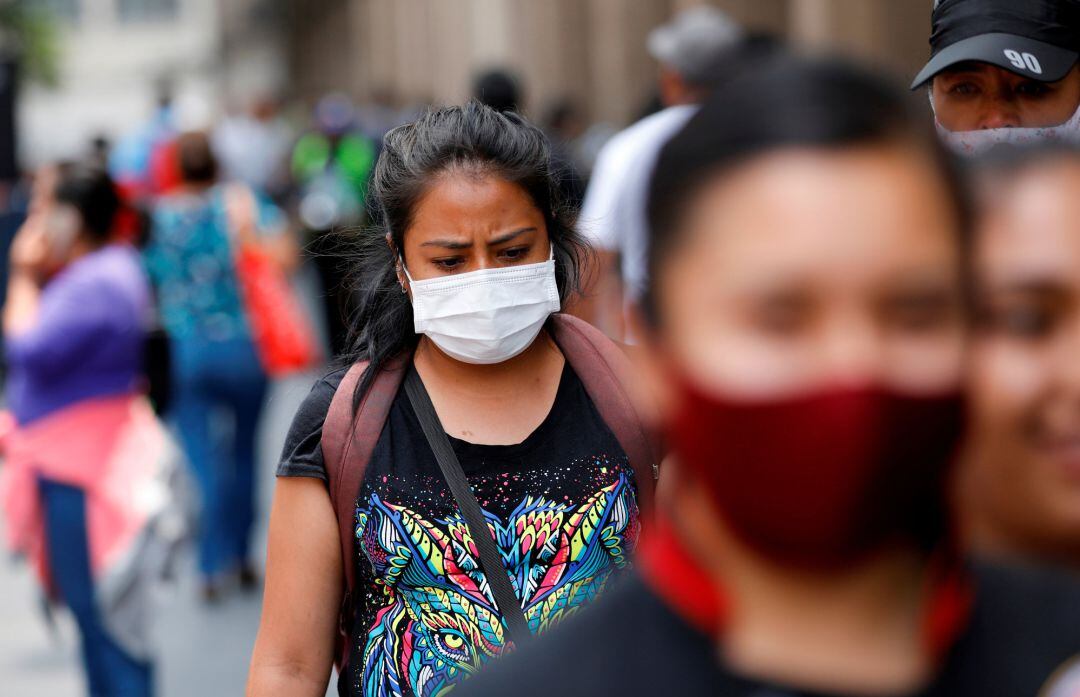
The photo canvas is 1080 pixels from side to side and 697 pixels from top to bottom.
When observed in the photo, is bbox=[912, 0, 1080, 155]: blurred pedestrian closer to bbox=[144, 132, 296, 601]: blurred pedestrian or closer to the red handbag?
the red handbag

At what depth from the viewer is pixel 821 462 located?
1.07 meters

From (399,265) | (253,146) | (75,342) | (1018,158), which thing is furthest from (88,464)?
(253,146)

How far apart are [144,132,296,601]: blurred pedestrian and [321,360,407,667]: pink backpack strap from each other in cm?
451

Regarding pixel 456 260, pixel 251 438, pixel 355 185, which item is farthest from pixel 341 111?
pixel 456 260

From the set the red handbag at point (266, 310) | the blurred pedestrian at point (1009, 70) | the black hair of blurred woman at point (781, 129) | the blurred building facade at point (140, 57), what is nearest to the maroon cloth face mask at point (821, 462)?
the black hair of blurred woman at point (781, 129)

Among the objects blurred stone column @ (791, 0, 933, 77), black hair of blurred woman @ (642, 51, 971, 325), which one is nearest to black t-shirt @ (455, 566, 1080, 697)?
black hair of blurred woman @ (642, 51, 971, 325)

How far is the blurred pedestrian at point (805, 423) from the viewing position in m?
1.08

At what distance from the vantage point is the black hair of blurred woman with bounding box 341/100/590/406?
287cm

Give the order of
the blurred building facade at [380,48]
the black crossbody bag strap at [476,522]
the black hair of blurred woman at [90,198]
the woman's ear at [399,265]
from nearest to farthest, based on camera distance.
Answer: the black crossbody bag strap at [476,522] → the woman's ear at [399,265] → the black hair of blurred woman at [90,198] → the blurred building facade at [380,48]

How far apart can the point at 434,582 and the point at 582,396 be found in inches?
17.5

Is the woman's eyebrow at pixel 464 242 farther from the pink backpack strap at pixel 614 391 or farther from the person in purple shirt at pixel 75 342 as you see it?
the person in purple shirt at pixel 75 342

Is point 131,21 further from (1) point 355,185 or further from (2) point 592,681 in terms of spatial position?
(2) point 592,681

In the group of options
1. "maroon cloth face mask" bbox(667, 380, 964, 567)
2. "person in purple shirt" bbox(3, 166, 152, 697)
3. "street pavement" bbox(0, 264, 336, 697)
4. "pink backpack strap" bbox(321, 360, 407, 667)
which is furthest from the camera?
"street pavement" bbox(0, 264, 336, 697)

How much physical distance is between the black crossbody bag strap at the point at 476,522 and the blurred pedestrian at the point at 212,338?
4587mm
